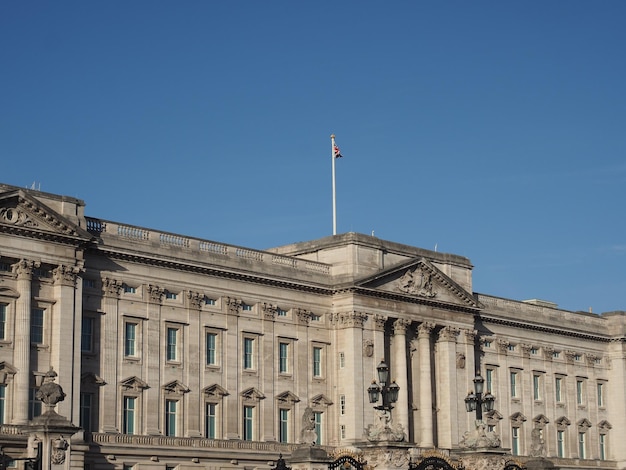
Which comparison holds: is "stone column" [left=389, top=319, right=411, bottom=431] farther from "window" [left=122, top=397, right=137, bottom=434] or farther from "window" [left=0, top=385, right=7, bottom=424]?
"window" [left=0, top=385, right=7, bottom=424]

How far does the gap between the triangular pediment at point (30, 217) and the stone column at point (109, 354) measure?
18.4 ft

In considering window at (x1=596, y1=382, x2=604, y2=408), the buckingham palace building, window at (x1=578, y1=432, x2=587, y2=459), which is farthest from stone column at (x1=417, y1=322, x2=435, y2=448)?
window at (x1=596, y1=382, x2=604, y2=408)

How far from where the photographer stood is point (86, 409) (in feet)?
254

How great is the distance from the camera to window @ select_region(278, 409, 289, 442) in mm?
89625

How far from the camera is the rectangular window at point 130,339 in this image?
8056 centimetres

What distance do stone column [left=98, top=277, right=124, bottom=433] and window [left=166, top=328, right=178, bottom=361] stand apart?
405 cm

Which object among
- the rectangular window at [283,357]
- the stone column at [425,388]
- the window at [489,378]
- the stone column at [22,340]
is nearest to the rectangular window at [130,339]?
the stone column at [22,340]

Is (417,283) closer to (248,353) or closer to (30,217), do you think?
(248,353)

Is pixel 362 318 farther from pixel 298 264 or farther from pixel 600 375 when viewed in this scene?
pixel 600 375

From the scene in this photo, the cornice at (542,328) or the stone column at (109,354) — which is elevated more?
the cornice at (542,328)

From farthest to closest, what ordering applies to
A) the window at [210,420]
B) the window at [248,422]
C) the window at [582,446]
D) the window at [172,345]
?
the window at [582,446]
the window at [248,422]
the window at [210,420]
the window at [172,345]

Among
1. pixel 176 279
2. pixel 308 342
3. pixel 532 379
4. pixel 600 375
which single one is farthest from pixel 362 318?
pixel 600 375

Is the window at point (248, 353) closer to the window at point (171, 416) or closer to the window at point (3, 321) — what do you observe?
the window at point (171, 416)

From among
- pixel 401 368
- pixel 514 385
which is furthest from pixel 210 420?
pixel 514 385
